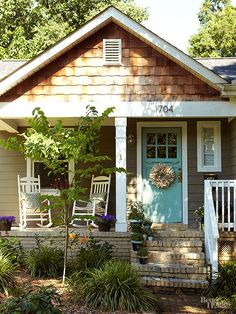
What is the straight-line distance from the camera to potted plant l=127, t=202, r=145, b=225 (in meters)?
7.62

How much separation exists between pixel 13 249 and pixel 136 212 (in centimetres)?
242

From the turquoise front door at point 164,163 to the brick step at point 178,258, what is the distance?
217 cm

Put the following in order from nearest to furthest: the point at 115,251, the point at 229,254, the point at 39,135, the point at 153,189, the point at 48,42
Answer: the point at 39,135 < the point at 229,254 < the point at 115,251 < the point at 153,189 < the point at 48,42

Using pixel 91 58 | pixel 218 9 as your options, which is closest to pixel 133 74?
pixel 91 58

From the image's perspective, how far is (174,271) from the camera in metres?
6.36

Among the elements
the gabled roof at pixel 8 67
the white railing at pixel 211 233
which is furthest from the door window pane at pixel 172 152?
the gabled roof at pixel 8 67

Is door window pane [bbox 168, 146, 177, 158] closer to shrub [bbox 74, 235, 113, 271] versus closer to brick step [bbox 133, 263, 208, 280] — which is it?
shrub [bbox 74, 235, 113, 271]

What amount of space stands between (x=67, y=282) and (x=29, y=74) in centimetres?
393

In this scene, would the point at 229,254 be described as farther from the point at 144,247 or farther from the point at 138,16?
the point at 138,16

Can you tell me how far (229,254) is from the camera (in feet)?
22.7

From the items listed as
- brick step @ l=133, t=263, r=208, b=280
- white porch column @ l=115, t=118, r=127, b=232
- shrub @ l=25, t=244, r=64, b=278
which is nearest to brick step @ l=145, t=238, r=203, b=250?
brick step @ l=133, t=263, r=208, b=280

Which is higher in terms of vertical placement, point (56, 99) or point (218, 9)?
point (218, 9)

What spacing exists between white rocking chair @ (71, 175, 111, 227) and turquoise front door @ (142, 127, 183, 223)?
2.82ft

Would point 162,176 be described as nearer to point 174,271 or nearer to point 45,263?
point 174,271
